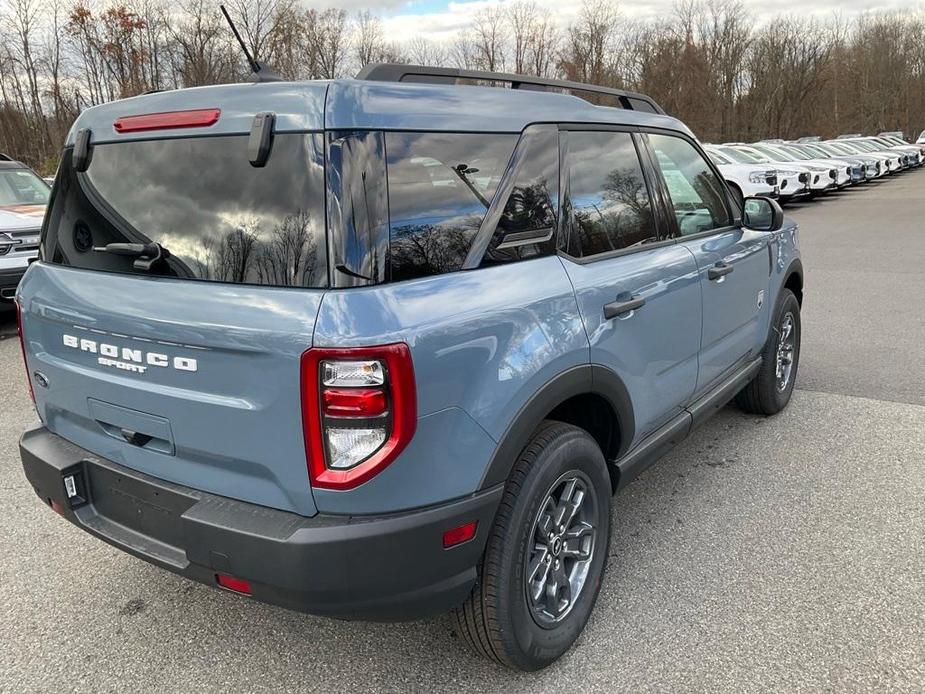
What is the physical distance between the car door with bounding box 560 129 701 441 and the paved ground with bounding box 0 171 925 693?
0.65 metres

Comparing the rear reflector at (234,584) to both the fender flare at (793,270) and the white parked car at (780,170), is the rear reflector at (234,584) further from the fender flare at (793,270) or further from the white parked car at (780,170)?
the white parked car at (780,170)

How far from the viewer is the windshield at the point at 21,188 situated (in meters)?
8.66

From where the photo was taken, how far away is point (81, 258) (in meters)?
2.44

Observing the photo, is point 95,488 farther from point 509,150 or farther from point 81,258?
point 509,150

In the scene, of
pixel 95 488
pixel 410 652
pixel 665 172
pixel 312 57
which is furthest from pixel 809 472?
pixel 312 57

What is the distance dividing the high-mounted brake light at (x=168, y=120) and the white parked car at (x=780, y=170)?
1794 cm

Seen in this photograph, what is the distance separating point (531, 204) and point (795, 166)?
20.6 metres

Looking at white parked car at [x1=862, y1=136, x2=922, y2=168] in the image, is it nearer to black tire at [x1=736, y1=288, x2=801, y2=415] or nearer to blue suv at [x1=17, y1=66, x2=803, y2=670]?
black tire at [x1=736, y1=288, x2=801, y2=415]

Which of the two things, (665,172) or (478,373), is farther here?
(665,172)

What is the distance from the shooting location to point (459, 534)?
2020 millimetres

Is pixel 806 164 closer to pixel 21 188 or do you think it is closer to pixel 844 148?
pixel 844 148

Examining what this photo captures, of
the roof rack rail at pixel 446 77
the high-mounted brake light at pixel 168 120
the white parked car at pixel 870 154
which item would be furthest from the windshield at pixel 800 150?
the high-mounted brake light at pixel 168 120

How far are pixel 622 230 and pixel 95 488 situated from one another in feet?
7.08

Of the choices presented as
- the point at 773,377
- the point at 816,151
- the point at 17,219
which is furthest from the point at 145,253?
the point at 816,151
